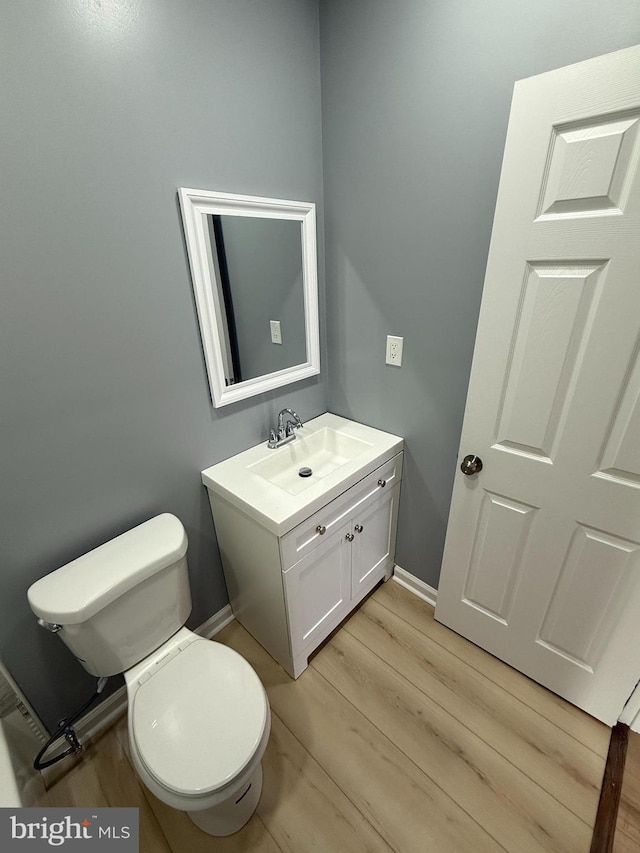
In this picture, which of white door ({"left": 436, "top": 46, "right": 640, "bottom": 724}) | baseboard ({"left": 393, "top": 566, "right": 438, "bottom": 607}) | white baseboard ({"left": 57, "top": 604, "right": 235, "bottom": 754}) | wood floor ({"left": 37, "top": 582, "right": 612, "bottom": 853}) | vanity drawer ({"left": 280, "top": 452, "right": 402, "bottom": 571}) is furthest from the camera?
baseboard ({"left": 393, "top": 566, "right": 438, "bottom": 607})

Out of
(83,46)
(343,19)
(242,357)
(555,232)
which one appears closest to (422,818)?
(242,357)

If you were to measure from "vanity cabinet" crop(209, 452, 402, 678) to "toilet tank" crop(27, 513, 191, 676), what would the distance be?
0.78 ft

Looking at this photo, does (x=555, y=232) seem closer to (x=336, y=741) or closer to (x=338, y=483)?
(x=338, y=483)

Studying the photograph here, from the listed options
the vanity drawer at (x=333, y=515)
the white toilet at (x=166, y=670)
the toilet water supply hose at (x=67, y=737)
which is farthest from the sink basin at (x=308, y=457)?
the toilet water supply hose at (x=67, y=737)

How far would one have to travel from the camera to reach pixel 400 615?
1.76m

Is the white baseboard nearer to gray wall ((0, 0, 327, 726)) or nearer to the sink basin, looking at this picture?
gray wall ((0, 0, 327, 726))

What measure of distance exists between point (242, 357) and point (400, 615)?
1.41 metres

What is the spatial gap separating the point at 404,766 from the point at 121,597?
1.11m

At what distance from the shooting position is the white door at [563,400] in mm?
863

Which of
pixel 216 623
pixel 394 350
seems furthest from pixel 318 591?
pixel 394 350

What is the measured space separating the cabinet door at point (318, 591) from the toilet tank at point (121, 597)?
381 mm

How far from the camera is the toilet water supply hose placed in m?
1.16

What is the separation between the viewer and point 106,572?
1.06m

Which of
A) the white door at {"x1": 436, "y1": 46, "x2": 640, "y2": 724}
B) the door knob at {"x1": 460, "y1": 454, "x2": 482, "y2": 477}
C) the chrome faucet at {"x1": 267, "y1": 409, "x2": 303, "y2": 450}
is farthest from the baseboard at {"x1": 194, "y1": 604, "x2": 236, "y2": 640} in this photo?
the door knob at {"x1": 460, "y1": 454, "x2": 482, "y2": 477}
